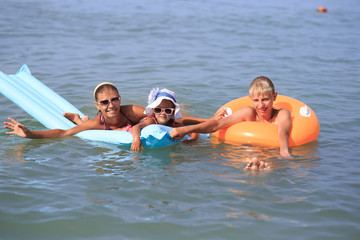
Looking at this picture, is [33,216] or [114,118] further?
[114,118]

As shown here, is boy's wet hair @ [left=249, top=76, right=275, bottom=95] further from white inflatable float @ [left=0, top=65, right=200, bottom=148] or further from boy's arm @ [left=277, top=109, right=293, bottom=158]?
white inflatable float @ [left=0, top=65, right=200, bottom=148]

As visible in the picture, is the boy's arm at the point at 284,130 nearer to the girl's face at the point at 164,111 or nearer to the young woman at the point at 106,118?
the girl's face at the point at 164,111

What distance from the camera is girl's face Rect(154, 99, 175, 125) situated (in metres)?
5.30

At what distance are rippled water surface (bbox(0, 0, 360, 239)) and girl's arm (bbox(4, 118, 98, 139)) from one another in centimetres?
14

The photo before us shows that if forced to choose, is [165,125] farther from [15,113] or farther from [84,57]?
[84,57]

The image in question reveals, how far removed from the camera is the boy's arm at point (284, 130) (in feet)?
16.4

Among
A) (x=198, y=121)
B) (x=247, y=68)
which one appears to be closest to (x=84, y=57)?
(x=247, y=68)

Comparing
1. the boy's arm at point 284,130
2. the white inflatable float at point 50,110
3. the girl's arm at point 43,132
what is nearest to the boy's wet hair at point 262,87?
the boy's arm at point 284,130

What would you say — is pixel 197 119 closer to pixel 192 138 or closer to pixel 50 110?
pixel 192 138

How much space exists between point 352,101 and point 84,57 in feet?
18.7

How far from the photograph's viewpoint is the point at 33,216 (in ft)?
12.3

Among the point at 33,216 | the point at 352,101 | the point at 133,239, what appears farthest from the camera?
the point at 352,101

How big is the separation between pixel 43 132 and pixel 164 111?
1.42 m

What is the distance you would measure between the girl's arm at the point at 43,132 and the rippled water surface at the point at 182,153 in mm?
136
